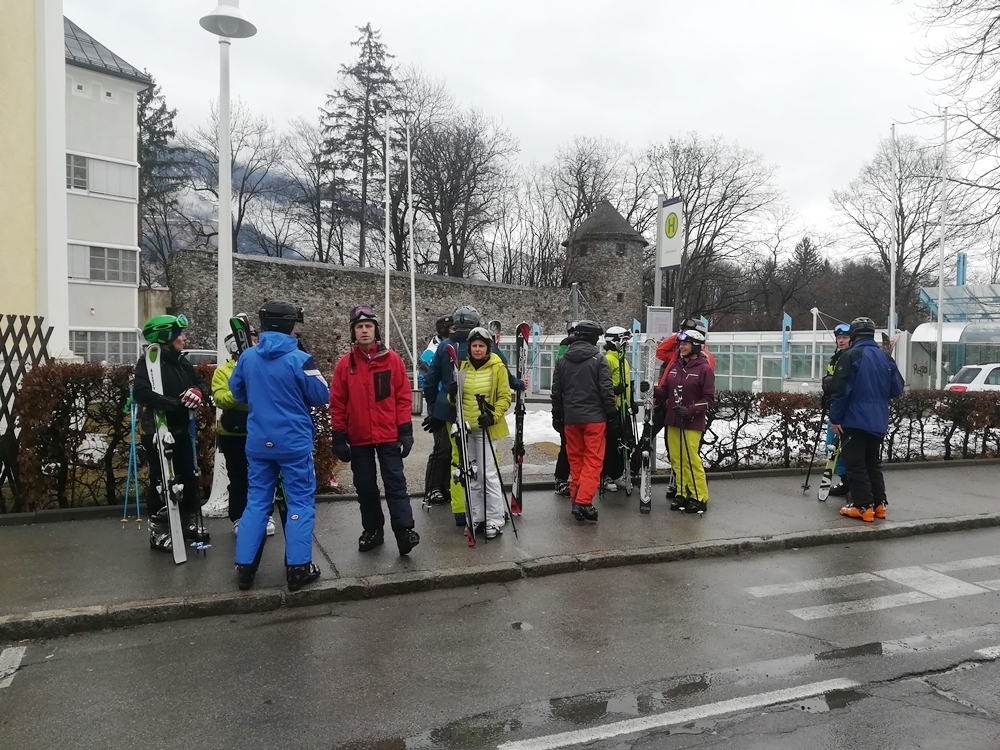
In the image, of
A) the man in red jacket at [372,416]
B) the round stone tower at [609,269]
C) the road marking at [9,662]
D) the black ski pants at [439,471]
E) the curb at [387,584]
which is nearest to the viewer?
the road marking at [9,662]

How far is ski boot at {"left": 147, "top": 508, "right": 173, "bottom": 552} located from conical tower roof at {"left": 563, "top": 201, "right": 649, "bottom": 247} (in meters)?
44.9

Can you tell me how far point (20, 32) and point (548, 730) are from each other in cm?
1473

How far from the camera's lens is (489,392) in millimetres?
6680

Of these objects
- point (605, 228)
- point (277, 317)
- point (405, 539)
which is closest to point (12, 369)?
point (277, 317)

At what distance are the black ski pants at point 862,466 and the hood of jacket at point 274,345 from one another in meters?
5.86

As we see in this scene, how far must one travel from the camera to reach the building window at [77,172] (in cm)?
2678

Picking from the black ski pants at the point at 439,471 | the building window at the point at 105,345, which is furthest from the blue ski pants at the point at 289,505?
the building window at the point at 105,345

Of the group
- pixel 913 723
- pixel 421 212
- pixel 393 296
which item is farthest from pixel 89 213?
pixel 913 723

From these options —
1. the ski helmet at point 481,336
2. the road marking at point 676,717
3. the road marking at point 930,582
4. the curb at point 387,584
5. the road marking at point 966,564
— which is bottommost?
the road marking at point 966,564

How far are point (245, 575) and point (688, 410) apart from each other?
4.63 meters

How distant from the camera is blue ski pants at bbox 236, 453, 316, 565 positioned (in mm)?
5293

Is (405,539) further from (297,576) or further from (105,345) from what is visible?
(105,345)

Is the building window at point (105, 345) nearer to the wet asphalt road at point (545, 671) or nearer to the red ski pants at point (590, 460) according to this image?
the red ski pants at point (590, 460)

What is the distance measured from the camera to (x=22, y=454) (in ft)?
22.7
